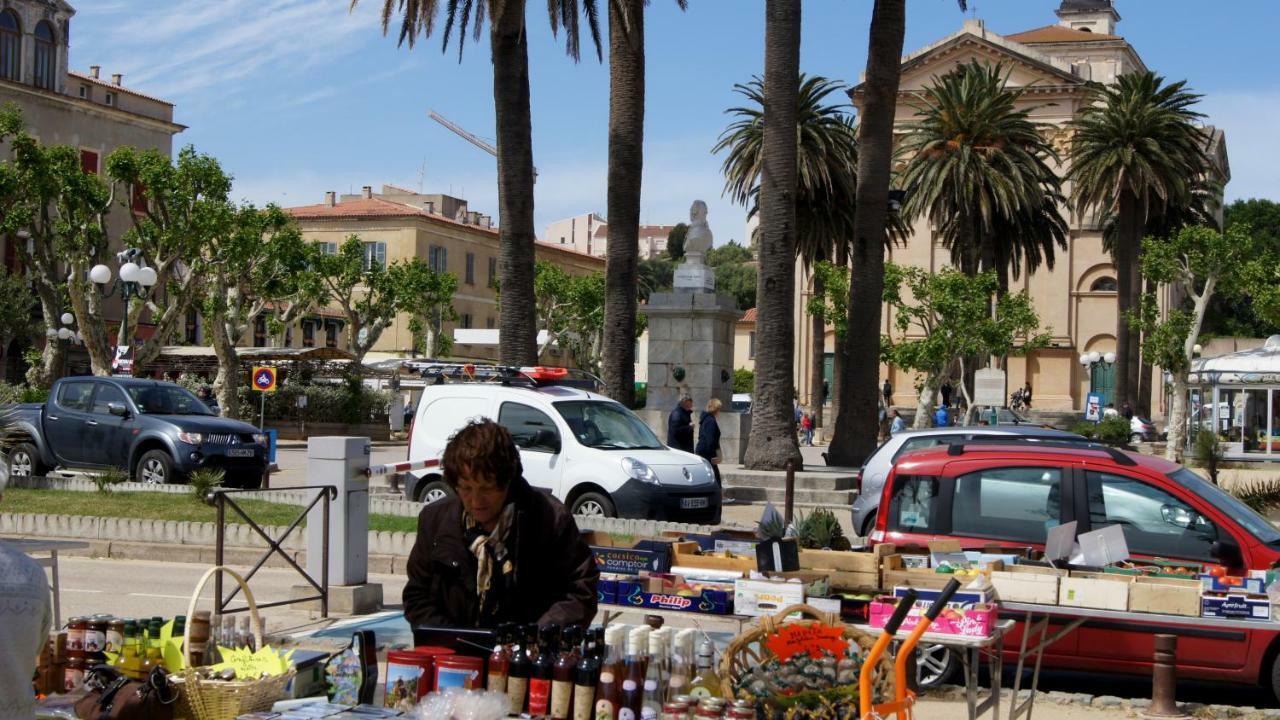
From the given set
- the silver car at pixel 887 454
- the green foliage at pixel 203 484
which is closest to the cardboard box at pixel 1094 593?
the silver car at pixel 887 454

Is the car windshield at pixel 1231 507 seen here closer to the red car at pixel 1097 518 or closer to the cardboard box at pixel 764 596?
the red car at pixel 1097 518

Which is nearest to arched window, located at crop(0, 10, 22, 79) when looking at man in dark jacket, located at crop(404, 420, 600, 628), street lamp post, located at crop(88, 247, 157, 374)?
street lamp post, located at crop(88, 247, 157, 374)

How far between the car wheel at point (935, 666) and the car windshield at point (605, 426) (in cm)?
829

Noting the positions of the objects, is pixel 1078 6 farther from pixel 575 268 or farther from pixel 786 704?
pixel 786 704

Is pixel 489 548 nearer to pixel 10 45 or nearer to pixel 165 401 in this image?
pixel 165 401

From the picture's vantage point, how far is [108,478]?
62.0 ft

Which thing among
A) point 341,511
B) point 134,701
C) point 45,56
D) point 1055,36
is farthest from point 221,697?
point 1055,36

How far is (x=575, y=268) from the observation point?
325 ft

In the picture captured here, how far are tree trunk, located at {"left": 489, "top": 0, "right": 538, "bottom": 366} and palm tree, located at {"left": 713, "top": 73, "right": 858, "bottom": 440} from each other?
24.6 metres

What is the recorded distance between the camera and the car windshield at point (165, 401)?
2141 centimetres

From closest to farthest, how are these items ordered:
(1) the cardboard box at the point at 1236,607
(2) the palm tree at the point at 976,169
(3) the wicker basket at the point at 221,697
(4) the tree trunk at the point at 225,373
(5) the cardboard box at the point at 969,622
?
(3) the wicker basket at the point at 221,697 → (5) the cardboard box at the point at 969,622 → (1) the cardboard box at the point at 1236,607 → (4) the tree trunk at the point at 225,373 → (2) the palm tree at the point at 976,169

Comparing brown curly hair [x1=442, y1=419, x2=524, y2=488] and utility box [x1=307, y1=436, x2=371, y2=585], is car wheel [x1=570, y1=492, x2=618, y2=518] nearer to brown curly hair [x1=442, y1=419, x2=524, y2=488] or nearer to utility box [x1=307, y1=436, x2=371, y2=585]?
utility box [x1=307, y1=436, x2=371, y2=585]

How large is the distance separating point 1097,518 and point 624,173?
654 inches

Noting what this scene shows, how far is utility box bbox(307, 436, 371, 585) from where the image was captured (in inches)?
413
